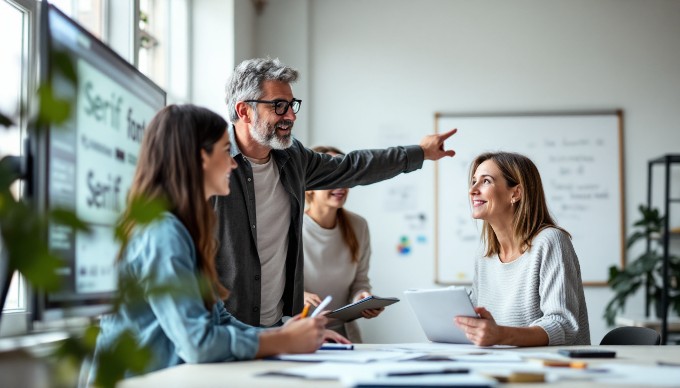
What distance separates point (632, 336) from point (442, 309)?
2.39 ft

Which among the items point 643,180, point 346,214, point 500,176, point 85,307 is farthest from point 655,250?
point 85,307

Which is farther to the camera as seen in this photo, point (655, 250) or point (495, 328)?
point (655, 250)

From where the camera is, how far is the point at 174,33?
484cm

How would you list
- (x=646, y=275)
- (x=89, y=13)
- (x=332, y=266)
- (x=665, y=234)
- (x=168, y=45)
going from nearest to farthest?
(x=89, y=13) → (x=332, y=266) → (x=168, y=45) → (x=665, y=234) → (x=646, y=275)

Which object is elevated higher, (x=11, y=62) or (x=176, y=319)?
(x=11, y=62)

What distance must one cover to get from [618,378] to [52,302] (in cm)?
96

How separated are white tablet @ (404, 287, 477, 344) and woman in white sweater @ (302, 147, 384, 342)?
50.1 inches

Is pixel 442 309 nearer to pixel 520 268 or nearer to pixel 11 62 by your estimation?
pixel 520 268

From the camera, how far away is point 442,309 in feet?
7.14

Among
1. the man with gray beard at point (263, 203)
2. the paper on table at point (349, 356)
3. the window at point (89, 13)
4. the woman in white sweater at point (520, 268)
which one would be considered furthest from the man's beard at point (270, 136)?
the window at point (89, 13)

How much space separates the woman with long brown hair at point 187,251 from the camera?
61.0 inches

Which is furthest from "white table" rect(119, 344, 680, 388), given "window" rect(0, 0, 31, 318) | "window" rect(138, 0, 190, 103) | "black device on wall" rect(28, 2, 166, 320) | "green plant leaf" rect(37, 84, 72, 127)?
"window" rect(138, 0, 190, 103)

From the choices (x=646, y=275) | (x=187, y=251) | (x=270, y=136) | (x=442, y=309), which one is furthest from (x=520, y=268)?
(x=646, y=275)

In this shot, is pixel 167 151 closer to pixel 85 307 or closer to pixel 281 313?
pixel 85 307
